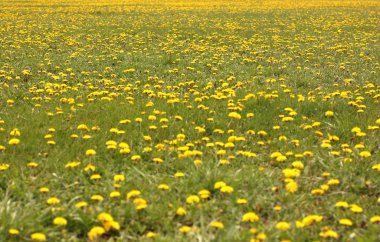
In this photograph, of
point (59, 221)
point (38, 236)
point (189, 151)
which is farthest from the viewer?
point (189, 151)

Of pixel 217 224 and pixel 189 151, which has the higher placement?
pixel 189 151

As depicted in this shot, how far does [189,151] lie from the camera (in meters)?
4.97

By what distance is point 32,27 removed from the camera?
18.9 metres

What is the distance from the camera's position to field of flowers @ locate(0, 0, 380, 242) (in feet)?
12.2

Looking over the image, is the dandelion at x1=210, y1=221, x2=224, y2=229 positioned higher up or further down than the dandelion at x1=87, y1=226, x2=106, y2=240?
further down

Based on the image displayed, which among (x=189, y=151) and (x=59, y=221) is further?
(x=189, y=151)

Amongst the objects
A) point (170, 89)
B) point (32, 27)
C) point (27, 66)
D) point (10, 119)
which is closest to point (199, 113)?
point (170, 89)

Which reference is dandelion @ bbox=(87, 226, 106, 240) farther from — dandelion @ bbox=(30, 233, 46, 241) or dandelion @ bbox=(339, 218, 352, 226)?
dandelion @ bbox=(339, 218, 352, 226)

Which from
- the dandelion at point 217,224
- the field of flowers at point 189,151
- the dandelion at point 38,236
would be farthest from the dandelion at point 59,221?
the dandelion at point 217,224

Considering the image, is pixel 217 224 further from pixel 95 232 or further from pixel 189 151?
pixel 189 151

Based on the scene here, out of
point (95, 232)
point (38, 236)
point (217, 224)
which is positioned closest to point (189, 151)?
point (217, 224)

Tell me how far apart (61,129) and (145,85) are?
111 inches

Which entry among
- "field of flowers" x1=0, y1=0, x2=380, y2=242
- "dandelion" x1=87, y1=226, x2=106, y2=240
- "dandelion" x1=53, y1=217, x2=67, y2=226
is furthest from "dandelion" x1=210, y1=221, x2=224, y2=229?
"dandelion" x1=53, y1=217, x2=67, y2=226

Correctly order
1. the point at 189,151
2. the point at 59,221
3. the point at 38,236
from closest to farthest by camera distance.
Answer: the point at 38,236 → the point at 59,221 → the point at 189,151
